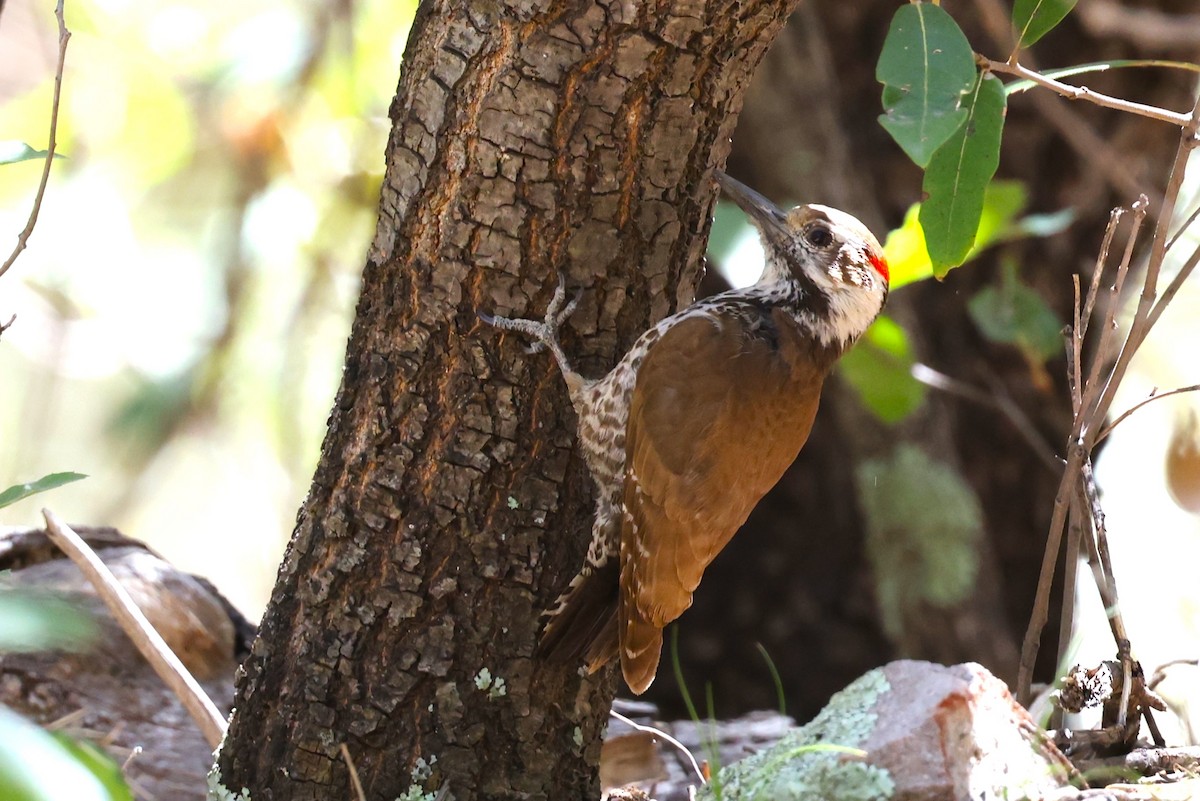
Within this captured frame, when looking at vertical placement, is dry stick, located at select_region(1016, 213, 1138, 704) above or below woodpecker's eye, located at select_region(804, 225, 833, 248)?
below

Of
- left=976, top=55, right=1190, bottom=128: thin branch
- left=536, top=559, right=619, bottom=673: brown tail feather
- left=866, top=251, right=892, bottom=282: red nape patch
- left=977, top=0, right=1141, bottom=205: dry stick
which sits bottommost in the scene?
left=536, top=559, right=619, bottom=673: brown tail feather

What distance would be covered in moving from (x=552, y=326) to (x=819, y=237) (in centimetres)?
87

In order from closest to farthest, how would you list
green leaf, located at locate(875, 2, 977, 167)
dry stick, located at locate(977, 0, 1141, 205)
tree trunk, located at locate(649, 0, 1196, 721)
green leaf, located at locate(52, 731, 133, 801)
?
1. green leaf, located at locate(52, 731, 133, 801)
2. green leaf, located at locate(875, 2, 977, 167)
3. dry stick, located at locate(977, 0, 1141, 205)
4. tree trunk, located at locate(649, 0, 1196, 721)

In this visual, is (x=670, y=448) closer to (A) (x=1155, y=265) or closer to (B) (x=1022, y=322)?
(A) (x=1155, y=265)

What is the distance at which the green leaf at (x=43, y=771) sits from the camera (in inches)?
29.0

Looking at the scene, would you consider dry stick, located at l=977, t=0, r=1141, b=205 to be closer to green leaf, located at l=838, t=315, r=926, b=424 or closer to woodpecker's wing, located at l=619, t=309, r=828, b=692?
green leaf, located at l=838, t=315, r=926, b=424

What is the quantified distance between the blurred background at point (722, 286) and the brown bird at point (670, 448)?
136cm

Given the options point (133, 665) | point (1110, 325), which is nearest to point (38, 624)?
point (1110, 325)

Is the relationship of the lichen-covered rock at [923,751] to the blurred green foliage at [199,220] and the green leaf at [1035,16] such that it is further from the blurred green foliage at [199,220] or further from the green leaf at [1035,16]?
the blurred green foliage at [199,220]

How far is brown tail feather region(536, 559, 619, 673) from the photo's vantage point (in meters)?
2.11

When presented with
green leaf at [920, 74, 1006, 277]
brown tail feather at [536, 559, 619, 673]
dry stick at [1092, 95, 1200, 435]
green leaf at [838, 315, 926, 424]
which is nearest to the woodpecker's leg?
brown tail feather at [536, 559, 619, 673]

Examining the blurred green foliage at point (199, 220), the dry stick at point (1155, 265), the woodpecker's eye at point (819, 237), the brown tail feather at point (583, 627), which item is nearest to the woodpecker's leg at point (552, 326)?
the brown tail feather at point (583, 627)

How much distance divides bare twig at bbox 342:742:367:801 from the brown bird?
0.36 meters

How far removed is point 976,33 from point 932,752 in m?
2.87
